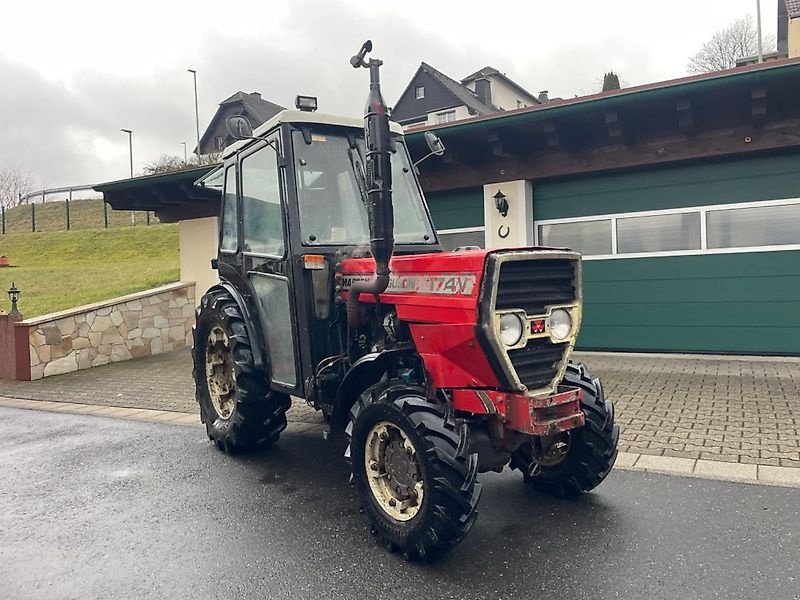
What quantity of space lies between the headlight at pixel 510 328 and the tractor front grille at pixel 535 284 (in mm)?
57

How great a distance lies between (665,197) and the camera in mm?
8703

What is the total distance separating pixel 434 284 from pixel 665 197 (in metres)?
6.56

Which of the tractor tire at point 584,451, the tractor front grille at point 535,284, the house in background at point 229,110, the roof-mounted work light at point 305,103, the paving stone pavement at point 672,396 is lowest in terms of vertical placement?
the paving stone pavement at point 672,396

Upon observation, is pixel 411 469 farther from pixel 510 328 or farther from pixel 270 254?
pixel 270 254

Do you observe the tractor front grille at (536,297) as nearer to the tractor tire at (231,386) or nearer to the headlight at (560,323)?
the headlight at (560,323)

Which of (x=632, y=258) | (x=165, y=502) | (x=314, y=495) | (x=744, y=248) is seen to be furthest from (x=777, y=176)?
(x=165, y=502)

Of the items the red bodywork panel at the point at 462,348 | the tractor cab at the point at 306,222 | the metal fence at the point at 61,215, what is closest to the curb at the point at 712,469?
the red bodywork panel at the point at 462,348

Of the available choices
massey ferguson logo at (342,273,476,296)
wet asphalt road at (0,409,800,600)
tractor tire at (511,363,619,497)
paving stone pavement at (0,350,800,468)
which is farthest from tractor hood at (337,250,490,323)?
paving stone pavement at (0,350,800,468)

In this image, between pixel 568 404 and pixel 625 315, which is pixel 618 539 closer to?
pixel 568 404

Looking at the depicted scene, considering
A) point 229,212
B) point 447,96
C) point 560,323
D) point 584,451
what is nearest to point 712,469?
point 584,451

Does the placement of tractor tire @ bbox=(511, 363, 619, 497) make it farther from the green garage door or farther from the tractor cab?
the green garage door

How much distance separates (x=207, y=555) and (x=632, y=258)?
24.1 ft

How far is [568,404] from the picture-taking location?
3232mm

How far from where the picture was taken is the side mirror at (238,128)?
427 centimetres
